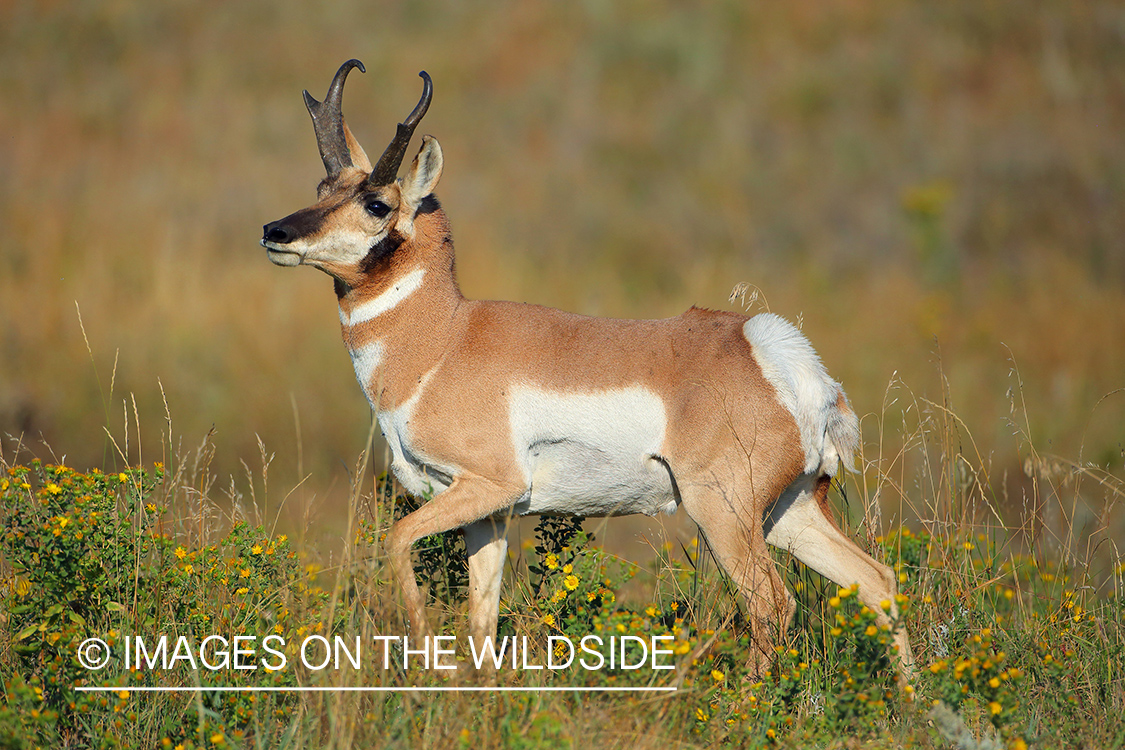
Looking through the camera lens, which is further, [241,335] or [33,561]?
[241,335]

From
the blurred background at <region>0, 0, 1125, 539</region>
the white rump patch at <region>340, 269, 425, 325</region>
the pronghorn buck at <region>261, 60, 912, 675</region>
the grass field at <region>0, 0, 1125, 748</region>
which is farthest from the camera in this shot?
the blurred background at <region>0, 0, 1125, 539</region>

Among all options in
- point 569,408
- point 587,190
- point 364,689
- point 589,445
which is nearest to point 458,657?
point 364,689

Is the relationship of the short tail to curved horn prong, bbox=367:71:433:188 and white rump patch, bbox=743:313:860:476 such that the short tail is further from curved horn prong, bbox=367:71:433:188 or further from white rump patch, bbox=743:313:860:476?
curved horn prong, bbox=367:71:433:188

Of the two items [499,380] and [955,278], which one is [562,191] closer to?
[955,278]

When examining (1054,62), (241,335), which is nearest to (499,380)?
(241,335)

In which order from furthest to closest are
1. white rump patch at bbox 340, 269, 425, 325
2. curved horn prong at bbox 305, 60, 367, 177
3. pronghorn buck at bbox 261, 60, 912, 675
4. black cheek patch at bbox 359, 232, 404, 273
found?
curved horn prong at bbox 305, 60, 367, 177, white rump patch at bbox 340, 269, 425, 325, black cheek patch at bbox 359, 232, 404, 273, pronghorn buck at bbox 261, 60, 912, 675

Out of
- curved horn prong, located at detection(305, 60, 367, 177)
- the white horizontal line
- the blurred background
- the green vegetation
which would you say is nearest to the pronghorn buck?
curved horn prong, located at detection(305, 60, 367, 177)

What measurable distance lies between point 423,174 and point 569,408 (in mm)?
1464

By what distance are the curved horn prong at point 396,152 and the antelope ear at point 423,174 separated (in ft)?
0.27

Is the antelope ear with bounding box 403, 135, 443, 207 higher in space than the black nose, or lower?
higher

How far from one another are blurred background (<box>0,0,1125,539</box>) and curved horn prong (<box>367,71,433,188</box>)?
20.3 ft

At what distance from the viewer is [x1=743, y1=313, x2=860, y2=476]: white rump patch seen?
16.1 feet

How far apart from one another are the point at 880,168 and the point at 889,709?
51.0 ft

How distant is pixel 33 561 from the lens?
4.54m
